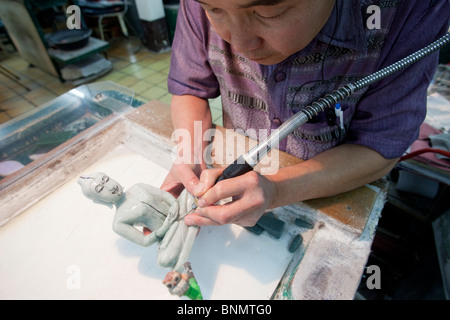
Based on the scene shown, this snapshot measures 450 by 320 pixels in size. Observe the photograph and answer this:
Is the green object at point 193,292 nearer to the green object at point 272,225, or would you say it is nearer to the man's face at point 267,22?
the green object at point 272,225

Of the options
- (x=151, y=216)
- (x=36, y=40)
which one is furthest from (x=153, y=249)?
(x=36, y=40)

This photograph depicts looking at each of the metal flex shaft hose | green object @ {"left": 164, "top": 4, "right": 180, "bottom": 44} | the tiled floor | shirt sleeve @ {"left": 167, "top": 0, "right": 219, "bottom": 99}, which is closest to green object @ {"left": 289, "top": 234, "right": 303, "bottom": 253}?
the metal flex shaft hose

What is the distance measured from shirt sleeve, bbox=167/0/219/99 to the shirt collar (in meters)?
0.61

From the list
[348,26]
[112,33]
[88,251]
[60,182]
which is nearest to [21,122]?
[60,182]

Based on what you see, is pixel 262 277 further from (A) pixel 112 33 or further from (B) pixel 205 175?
(A) pixel 112 33

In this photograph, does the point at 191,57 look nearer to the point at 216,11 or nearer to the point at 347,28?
the point at 216,11

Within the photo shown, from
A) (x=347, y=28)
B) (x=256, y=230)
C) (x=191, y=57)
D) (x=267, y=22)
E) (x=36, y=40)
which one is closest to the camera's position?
(x=267, y=22)

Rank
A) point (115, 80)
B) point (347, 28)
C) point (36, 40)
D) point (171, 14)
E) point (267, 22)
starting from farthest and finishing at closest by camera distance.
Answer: point (171, 14), point (115, 80), point (36, 40), point (347, 28), point (267, 22)

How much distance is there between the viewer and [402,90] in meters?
1.07

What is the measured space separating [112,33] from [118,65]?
1575mm

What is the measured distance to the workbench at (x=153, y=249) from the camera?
1.12m

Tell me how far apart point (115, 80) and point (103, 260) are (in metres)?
4.53

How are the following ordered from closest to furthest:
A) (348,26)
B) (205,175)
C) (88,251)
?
(348,26), (205,175), (88,251)
